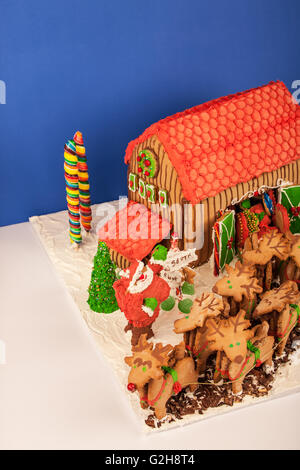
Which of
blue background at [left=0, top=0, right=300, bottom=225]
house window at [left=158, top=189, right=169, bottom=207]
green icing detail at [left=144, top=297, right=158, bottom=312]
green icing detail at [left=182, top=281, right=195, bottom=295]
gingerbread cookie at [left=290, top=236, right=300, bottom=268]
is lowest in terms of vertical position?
green icing detail at [left=182, top=281, right=195, bottom=295]

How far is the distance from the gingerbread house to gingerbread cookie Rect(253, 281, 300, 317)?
76 centimetres

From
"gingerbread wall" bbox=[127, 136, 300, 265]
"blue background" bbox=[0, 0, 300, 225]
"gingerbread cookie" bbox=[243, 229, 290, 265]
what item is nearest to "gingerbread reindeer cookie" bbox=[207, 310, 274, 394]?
"gingerbread cookie" bbox=[243, 229, 290, 265]

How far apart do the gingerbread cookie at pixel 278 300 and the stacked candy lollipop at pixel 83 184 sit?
1.55m

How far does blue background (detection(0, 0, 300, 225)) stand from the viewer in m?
3.62

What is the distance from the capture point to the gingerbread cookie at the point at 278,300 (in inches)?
107

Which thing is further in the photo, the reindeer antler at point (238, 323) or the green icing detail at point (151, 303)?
the green icing detail at point (151, 303)

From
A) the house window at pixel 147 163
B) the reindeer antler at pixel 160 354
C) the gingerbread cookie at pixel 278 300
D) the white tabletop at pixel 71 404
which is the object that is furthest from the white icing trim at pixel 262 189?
the reindeer antler at pixel 160 354

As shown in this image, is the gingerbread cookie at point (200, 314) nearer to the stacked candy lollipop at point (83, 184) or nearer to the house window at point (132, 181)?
the house window at point (132, 181)

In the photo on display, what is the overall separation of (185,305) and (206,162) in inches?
33.9

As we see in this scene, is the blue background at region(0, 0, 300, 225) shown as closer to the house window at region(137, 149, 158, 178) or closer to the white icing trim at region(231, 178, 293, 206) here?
the house window at region(137, 149, 158, 178)

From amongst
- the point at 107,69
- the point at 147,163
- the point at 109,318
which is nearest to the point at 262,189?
the point at 147,163

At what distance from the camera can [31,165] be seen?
4.00 metres

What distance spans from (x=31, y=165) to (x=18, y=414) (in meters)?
1.99
